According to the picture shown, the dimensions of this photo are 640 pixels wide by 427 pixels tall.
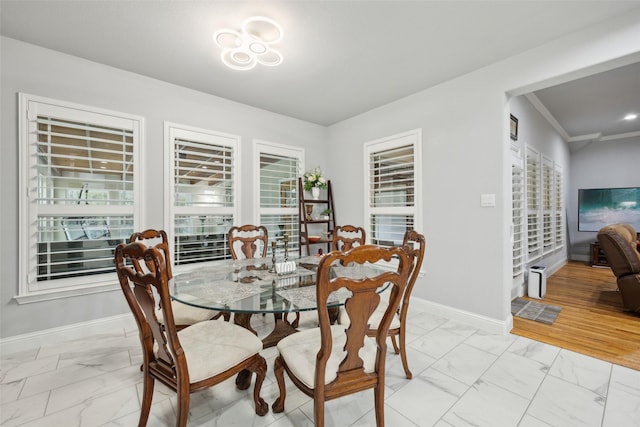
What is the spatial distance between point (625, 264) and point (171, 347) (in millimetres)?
4712

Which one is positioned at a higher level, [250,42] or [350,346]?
[250,42]

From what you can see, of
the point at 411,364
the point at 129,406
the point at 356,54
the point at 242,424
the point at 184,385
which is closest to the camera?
the point at 184,385

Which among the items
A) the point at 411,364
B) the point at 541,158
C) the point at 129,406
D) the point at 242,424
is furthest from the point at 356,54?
the point at 541,158

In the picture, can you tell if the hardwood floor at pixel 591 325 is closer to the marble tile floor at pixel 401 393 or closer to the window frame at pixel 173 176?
the marble tile floor at pixel 401 393

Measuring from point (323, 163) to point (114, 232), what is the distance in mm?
3062

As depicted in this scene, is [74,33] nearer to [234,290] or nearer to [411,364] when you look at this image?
[234,290]

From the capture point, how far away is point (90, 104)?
2691 mm

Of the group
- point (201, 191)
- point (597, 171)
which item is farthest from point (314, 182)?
point (597, 171)

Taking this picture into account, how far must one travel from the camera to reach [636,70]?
310 centimetres

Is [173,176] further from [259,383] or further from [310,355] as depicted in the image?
[310,355]

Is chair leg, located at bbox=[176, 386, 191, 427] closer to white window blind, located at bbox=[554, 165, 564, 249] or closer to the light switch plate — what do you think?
the light switch plate

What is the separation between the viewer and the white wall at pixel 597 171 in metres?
5.70

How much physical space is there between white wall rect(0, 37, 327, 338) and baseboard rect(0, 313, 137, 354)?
5cm

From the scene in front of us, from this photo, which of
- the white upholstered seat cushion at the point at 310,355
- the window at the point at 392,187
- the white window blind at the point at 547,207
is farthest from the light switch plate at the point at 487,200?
the white window blind at the point at 547,207
